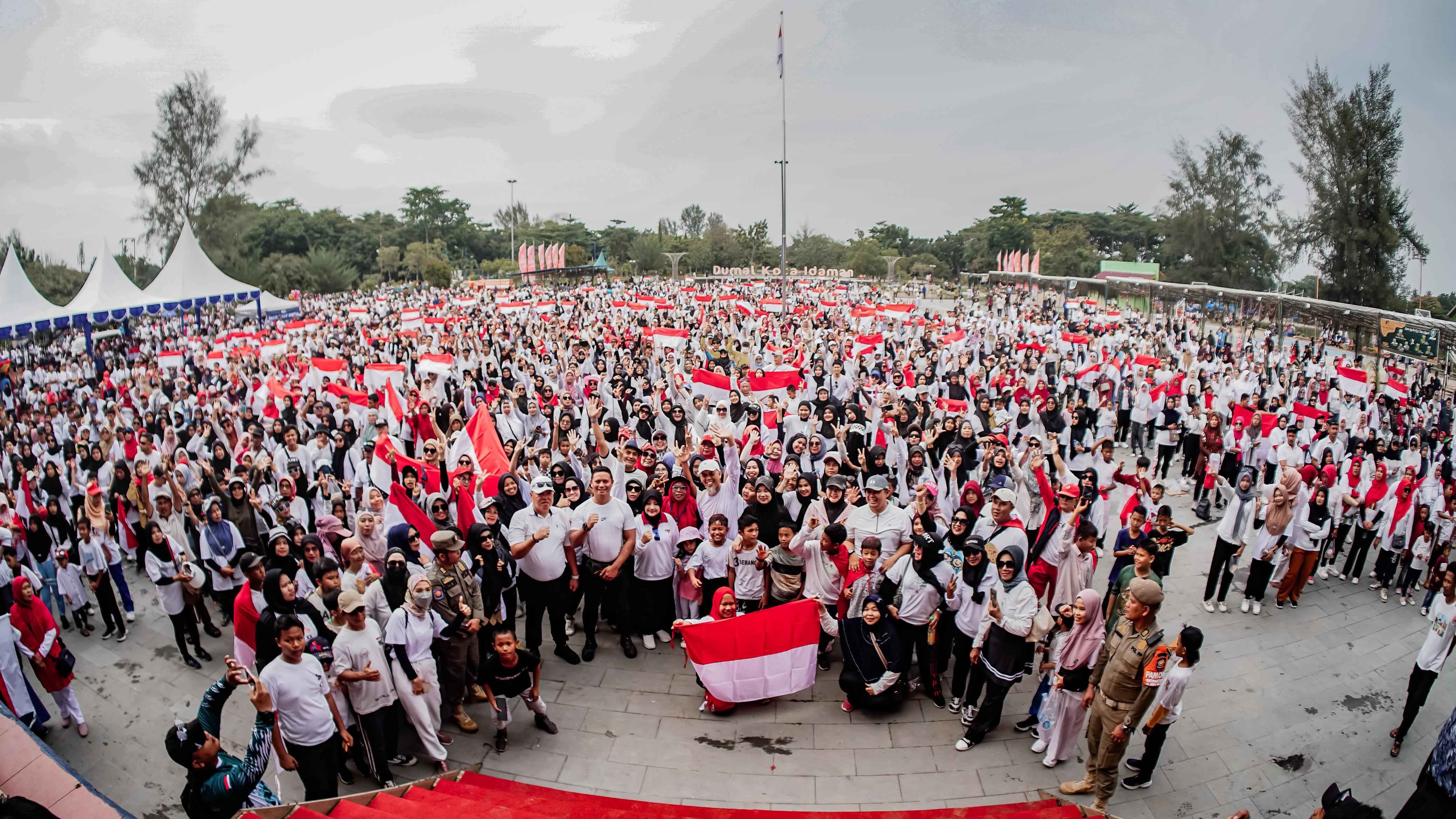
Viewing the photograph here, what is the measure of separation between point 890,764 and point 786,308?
786 inches

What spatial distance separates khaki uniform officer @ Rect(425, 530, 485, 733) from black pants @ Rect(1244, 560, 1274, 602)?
23.2 ft

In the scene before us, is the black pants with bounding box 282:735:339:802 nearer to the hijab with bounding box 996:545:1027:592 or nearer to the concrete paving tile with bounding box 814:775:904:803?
the concrete paving tile with bounding box 814:775:904:803

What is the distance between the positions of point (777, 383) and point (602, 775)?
6.84 metres

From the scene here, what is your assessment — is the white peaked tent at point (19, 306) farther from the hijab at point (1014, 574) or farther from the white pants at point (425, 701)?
the hijab at point (1014, 574)

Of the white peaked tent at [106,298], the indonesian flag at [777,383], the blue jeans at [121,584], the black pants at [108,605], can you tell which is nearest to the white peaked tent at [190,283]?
the white peaked tent at [106,298]

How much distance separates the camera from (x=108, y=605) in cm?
660

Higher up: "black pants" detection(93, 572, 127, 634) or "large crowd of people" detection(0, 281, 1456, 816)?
"large crowd of people" detection(0, 281, 1456, 816)

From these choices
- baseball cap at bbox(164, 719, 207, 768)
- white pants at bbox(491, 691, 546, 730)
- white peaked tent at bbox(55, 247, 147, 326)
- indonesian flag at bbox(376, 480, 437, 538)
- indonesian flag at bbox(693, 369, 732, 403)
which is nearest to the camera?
baseball cap at bbox(164, 719, 207, 768)

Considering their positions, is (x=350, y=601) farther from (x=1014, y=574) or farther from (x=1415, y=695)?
(x=1415, y=695)

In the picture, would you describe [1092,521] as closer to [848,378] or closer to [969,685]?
[969,685]

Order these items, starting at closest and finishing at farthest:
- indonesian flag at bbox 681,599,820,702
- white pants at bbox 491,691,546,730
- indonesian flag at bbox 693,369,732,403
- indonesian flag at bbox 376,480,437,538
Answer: white pants at bbox 491,691,546,730
indonesian flag at bbox 681,599,820,702
indonesian flag at bbox 376,480,437,538
indonesian flag at bbox 693,369,732,403

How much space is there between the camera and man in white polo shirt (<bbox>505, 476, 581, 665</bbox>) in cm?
550

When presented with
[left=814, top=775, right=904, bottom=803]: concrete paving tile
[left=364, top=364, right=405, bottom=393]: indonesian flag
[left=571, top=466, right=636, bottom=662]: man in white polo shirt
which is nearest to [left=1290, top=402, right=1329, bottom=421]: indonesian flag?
[left=814, top=775, right=904, bottom=803]: concrete paving tile

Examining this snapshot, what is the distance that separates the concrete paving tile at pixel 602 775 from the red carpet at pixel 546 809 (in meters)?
0.16
